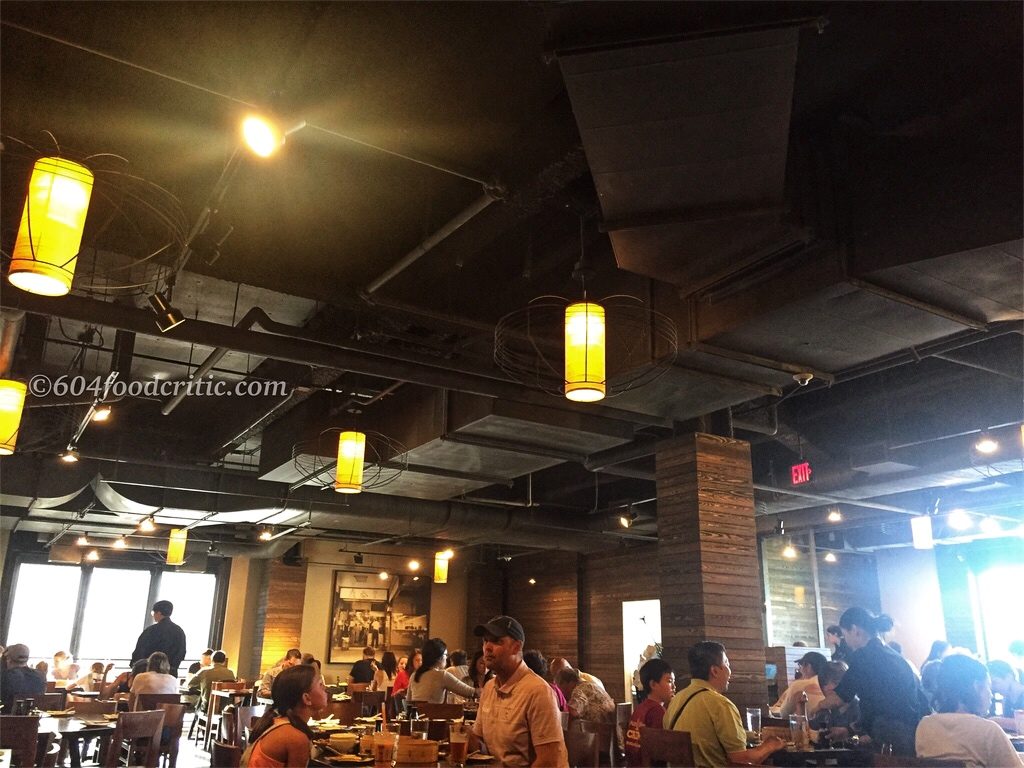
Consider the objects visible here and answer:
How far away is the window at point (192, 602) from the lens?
619 inches

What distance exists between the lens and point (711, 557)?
6.37 m

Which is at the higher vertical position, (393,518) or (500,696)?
(393,518)

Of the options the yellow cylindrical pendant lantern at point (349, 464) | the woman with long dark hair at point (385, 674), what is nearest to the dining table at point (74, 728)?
the yellow cylindrical pendant lantern at point (349, 464)

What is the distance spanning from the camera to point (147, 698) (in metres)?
7.13

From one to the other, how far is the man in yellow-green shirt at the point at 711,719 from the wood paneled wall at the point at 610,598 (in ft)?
31.4

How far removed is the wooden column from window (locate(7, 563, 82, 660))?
42.7ft

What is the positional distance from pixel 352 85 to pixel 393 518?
780cm

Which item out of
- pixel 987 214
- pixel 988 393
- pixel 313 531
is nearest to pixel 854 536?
pixel 988 393

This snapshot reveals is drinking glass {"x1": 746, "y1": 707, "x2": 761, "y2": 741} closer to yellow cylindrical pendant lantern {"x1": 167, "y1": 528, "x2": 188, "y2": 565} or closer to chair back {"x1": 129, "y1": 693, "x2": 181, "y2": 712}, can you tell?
chair back {"x1": 129, "y1": 693, "x2": 181, "y2": 712}

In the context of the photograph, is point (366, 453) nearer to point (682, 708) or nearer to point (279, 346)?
point (279, 346)

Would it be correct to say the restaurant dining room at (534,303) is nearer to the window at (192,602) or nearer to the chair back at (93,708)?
the chair back at (93,708)

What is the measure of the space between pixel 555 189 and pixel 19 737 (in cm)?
445

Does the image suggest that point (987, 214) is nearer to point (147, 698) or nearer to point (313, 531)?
point (147, 698)

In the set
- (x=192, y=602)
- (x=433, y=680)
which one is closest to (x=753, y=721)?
(x=433, y=680)
